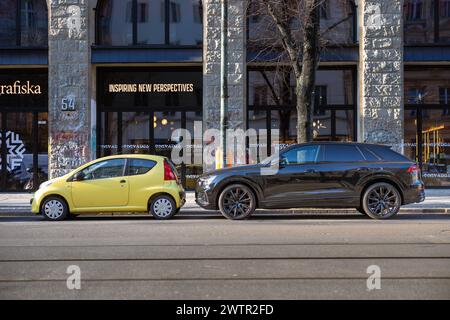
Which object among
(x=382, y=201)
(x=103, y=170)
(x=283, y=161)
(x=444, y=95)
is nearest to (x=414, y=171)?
(x=382, y=201)

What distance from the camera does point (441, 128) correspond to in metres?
19.1

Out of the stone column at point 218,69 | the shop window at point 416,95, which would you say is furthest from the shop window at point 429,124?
the stone column at point 218,69

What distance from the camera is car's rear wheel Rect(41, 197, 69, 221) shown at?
1223cm

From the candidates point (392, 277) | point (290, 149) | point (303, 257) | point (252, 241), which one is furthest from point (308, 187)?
point (392, 277)

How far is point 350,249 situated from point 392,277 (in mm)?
1813

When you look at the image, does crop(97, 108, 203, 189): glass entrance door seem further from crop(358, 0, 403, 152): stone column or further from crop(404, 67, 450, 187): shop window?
crop(404, 67, 450, 187): shop window

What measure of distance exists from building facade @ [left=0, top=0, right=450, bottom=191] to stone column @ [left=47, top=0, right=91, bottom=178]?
0.11 ft

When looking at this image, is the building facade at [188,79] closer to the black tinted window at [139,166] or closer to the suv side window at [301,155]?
the black tinted window at [139,166]

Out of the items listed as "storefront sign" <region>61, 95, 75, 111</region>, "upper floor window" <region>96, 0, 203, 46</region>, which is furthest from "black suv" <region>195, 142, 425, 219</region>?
"upper floor window" <region>96, 0, 203, 46</region>

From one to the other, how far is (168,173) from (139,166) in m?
0.66

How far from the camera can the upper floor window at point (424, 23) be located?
61.7 feet

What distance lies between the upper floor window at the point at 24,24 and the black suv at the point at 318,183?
10.2 m

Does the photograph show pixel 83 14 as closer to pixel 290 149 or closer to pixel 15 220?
pixel 15 220

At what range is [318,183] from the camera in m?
11.9
